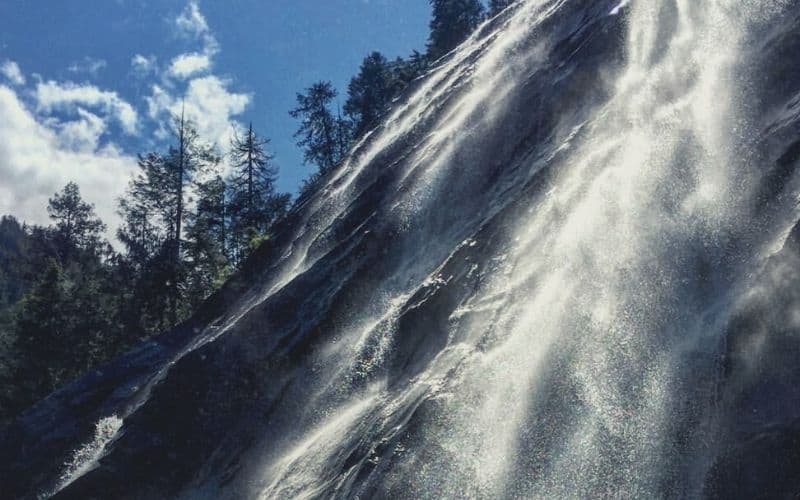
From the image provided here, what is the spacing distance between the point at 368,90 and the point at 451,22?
8.78m

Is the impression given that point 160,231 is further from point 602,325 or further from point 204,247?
point 602,325

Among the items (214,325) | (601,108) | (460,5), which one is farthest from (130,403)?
(460,5)

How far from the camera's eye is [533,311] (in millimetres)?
12227

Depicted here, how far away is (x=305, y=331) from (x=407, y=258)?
10.1 ft

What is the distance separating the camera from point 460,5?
48562mm

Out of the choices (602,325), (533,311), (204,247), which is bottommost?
(602,325)

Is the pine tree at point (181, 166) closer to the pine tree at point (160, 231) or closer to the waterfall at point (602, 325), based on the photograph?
the pine tree at point (160, 231)

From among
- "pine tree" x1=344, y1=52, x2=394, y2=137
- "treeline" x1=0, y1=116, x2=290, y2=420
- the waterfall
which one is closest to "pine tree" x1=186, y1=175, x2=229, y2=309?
"treeline" x1=0, y1=116, x2=290, y2=420

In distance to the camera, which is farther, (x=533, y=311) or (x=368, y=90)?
(x=368, y=90)

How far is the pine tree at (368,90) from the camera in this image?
171 ft

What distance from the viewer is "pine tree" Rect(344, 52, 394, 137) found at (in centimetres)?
5203

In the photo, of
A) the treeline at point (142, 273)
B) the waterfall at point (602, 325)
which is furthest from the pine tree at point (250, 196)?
the waterfall at point (602, 325)

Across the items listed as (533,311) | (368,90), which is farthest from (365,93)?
(533,311)

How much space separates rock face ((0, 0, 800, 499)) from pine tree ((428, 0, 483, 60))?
938 inches
